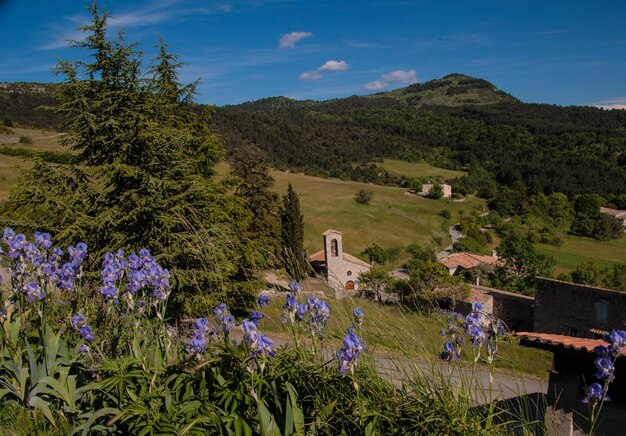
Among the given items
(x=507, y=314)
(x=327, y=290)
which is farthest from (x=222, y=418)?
(x=507, y=314)

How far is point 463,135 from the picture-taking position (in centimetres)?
14538

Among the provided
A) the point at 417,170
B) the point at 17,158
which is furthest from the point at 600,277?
the point at 417,170

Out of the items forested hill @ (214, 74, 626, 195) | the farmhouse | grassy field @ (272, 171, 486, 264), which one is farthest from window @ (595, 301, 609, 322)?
Result: forested hill @ (214, 74, 626, 195)

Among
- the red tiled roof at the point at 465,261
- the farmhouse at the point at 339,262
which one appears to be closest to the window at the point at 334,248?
the farmhouse at the point at 339,262

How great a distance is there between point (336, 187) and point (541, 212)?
36.6 m

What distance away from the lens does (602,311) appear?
69.0 feet

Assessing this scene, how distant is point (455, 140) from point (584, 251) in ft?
300

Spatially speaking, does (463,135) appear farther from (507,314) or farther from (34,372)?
(34,372)

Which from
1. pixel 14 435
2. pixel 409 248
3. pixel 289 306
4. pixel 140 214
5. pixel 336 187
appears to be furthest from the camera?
pixel 336 187

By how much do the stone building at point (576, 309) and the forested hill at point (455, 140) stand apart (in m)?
57.2

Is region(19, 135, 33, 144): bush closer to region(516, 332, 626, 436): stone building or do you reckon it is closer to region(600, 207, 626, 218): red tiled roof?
region(516, 332, 626, 436): stone building

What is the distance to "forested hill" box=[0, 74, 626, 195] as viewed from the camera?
95750mm

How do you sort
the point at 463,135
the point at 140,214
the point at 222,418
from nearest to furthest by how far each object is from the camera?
1. the point at 222,418
2. the point at 140,214
3. the point at 463,135

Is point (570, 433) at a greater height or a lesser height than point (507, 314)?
greater
